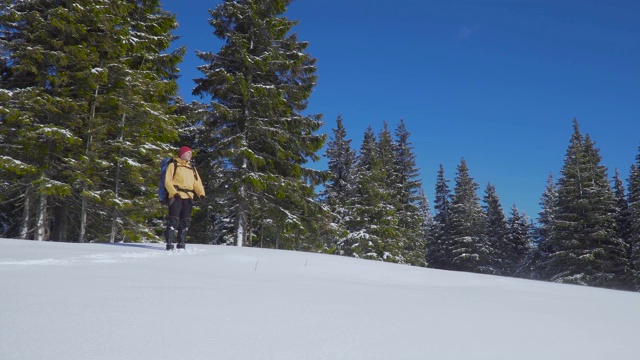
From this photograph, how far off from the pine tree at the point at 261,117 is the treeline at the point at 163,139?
0.20ft

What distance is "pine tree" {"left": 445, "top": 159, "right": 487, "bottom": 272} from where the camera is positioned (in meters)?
41.1

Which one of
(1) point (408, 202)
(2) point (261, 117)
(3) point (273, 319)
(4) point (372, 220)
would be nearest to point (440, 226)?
(1) point (408, 202)

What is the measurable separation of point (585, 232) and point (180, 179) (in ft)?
101

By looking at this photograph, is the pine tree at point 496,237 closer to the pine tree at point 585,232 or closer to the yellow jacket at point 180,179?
the pine tree at point 585,232

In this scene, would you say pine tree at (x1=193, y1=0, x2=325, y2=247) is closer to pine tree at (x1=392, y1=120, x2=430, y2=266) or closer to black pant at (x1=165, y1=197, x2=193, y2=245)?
black pant at (x1=165, y1=197, x2=193, y2=245)

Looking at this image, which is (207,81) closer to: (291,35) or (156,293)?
(291,35)

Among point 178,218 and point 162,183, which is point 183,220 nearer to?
point 178,218

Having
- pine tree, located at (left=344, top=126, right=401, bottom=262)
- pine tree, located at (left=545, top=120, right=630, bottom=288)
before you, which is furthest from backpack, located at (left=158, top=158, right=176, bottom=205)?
pine tree, located at (left=545, top=120, right=630, bottom=288)

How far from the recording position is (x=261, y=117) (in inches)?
666

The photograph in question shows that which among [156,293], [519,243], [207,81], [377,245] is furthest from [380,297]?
[519,243]

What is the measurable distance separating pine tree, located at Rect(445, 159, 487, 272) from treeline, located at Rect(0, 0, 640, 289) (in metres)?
12.7

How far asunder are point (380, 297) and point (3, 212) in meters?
17.9

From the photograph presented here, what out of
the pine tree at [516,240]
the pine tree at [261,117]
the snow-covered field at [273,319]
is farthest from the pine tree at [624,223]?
the snow-covered field at [273,319]

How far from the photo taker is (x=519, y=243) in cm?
4825
